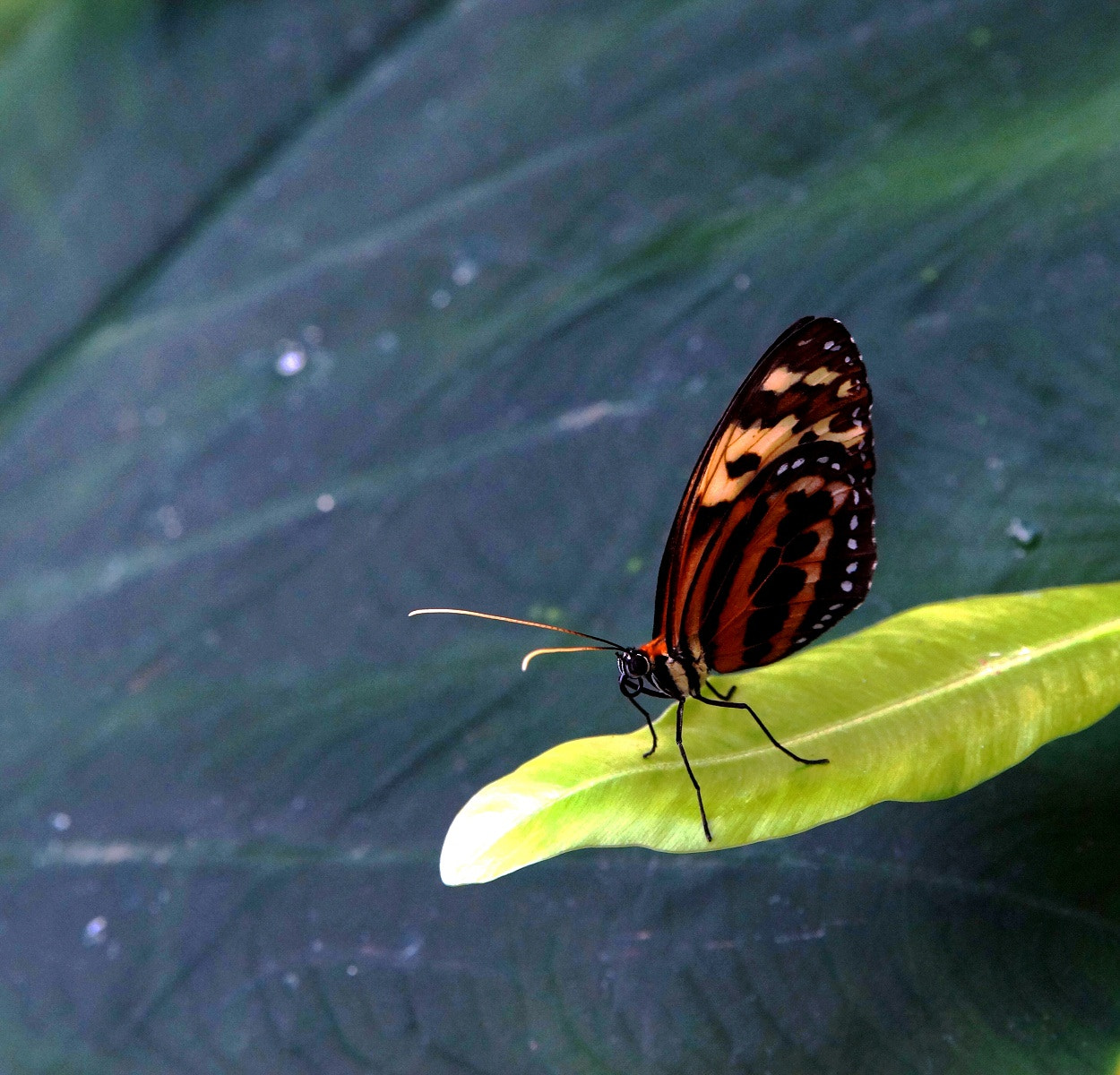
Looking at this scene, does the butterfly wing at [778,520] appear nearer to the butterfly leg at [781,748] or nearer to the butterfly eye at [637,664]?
the butterfly eye at [637,664]

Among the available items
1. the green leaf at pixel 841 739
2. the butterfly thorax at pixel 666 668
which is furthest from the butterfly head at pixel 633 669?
the green leaf at pixel 841 739

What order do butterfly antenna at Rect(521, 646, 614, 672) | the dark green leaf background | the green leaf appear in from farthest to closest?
1. butterfly antenna at Rect(521, 646, 614, 672)
2. the dark green leaf background
3. the green leaf

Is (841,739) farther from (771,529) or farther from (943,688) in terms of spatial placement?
(771,529)

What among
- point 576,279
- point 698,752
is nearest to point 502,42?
point 576,279

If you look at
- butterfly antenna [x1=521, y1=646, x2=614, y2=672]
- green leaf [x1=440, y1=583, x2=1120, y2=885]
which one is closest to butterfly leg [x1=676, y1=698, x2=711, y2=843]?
green leaf [x1=440, y1=583, x2=1120, y2=885]

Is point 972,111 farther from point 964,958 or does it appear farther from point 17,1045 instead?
point 17,1045

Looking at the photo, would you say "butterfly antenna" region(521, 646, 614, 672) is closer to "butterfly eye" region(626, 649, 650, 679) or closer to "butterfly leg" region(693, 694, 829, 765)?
"butterfly eye" region(626, 649, 650, 679)
